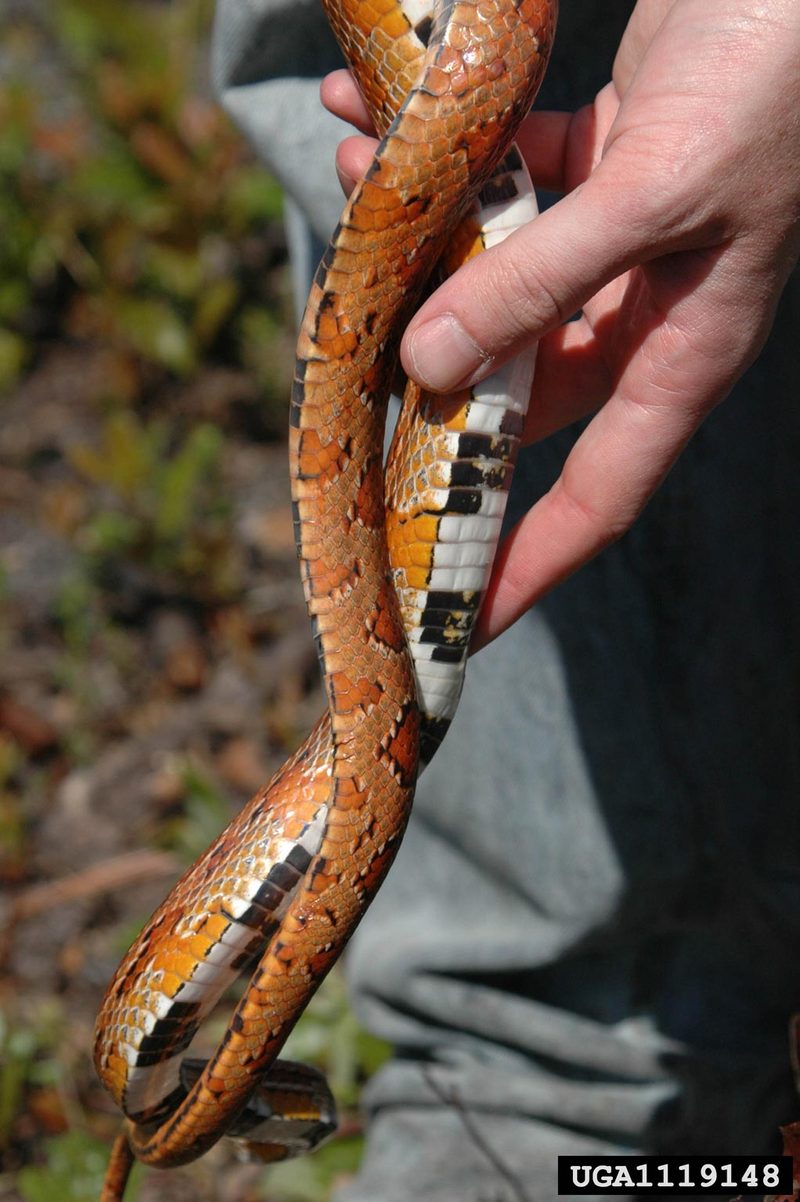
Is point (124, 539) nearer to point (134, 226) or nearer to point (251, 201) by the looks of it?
point (134, 226)

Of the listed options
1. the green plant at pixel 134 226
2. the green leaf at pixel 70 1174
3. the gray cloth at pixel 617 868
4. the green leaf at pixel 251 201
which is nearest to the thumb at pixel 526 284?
the gray cloth at pixel 617 868

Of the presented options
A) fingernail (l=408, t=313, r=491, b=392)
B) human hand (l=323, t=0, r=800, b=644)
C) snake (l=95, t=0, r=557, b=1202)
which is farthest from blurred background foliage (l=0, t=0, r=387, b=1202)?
fingernail (l=408, t=313, r=491, b=392)

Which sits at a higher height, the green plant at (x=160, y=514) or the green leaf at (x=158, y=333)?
the green leaf at (x=158, y=333)

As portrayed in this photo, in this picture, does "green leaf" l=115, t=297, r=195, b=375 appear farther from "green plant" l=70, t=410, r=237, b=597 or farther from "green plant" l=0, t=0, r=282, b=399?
"green plant" l=70, t=410, r=237, b=597

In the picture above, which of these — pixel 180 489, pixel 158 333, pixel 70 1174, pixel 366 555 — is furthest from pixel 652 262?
pixel 158 333

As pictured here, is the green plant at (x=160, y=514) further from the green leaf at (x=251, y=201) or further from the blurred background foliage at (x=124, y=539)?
the green leaf at (x=251, y=201)

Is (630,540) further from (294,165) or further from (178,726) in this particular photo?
(178,726)

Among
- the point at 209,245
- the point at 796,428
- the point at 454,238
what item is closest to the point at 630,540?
the point at 796,428
